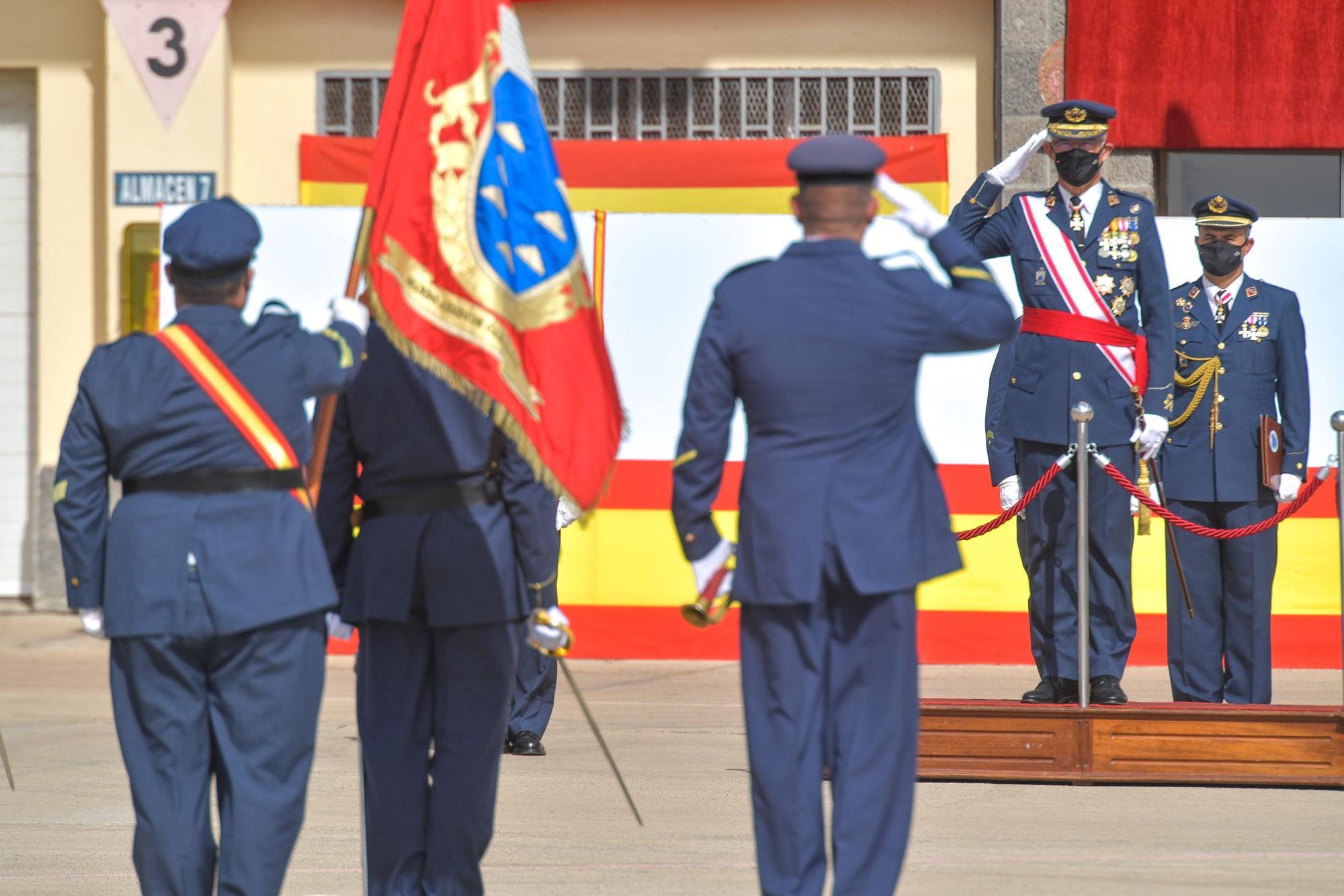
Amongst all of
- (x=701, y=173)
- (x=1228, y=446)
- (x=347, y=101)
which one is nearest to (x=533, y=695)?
(x=1228, y=446)

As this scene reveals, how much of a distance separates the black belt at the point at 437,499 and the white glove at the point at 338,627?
0.29 meters

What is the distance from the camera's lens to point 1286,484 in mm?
7293

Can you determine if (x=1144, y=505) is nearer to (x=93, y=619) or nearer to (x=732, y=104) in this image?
(x=93, y=619)

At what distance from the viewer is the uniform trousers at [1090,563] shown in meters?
6.62

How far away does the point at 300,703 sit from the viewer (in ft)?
13.9

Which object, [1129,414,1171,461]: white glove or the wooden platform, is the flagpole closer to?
the wooden platform

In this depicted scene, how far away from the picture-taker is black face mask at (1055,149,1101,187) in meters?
6.54

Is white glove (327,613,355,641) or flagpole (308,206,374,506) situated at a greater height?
flagpole (308,206,374,506)

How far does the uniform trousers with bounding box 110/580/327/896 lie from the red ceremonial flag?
30.0 inches

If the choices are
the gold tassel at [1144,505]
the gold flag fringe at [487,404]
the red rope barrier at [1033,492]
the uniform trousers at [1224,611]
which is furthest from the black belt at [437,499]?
the uniform trousers at [1224,611]

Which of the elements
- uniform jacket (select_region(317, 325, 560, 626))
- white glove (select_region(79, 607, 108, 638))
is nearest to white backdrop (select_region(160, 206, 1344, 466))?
uniform jacket (select_region(317, 325, 560, 626))

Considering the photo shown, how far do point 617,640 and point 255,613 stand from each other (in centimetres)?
596

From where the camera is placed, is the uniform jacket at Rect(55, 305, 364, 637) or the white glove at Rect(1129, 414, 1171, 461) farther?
the white glove at Rect(1129, 414, 1171, 461)

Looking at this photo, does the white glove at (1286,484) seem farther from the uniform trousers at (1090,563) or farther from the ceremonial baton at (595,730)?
the ceremonial baton at (595,730)
